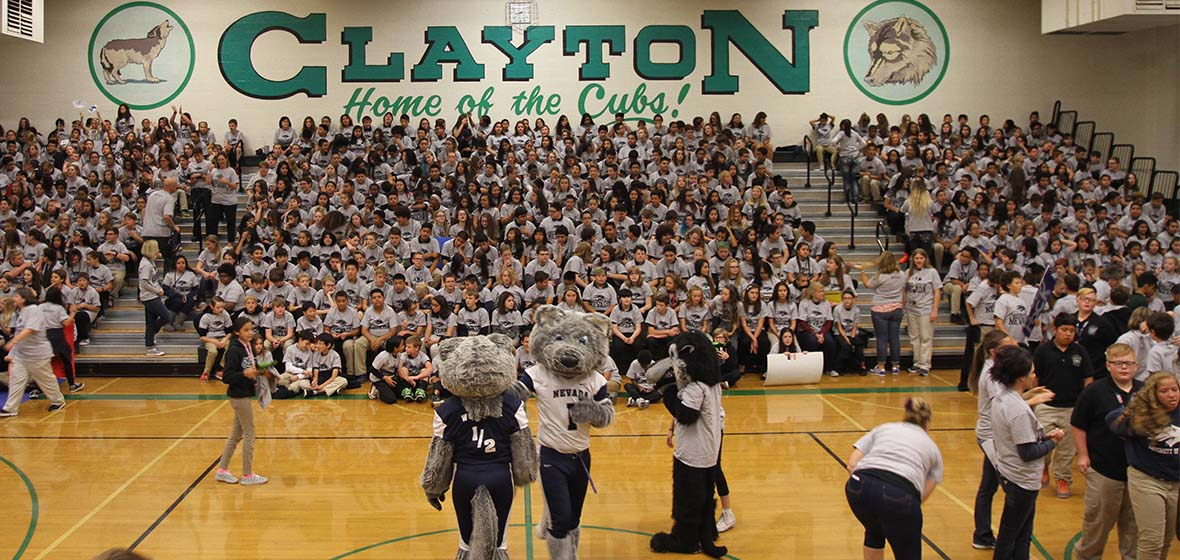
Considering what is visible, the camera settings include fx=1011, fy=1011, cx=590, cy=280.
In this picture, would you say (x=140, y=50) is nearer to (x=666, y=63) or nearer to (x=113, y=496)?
(x=666, y=63)

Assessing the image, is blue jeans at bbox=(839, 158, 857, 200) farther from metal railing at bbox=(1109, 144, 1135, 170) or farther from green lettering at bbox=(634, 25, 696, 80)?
metal railing at bbox=(1109, 144, 1135, 170)

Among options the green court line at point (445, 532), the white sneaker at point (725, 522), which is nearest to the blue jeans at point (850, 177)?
the white sneaker at point (725, 522)

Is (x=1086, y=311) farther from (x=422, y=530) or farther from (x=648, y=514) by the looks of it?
(x=422, y=530)

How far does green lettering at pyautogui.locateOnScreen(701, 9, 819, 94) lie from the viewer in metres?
19.9

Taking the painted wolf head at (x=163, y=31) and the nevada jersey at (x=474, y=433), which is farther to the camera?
the painted wolf head at (x=163, y=31)

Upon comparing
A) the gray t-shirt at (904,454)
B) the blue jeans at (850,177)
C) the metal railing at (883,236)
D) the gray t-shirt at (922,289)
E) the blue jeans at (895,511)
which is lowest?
the blue jeans at (895,511)

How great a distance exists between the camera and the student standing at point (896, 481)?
4.74 metres

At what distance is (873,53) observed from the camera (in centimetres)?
2006

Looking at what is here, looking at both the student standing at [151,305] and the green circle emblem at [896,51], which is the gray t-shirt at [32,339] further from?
the green circle emblem at [896,51]

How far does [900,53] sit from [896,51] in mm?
88

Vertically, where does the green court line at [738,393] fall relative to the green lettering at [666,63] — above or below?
below

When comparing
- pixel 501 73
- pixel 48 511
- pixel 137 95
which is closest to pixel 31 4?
pixel 137 95

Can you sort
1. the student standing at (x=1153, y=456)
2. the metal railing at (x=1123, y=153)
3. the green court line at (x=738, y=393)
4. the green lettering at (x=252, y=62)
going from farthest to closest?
the green lettering at (x=252, y=62)
the metal railing at (x=1123, y=153)
the green court line at (x=738, y=393)
the student standing at (x=1153, y=456)

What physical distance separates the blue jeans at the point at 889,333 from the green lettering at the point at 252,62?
39.4 feet
